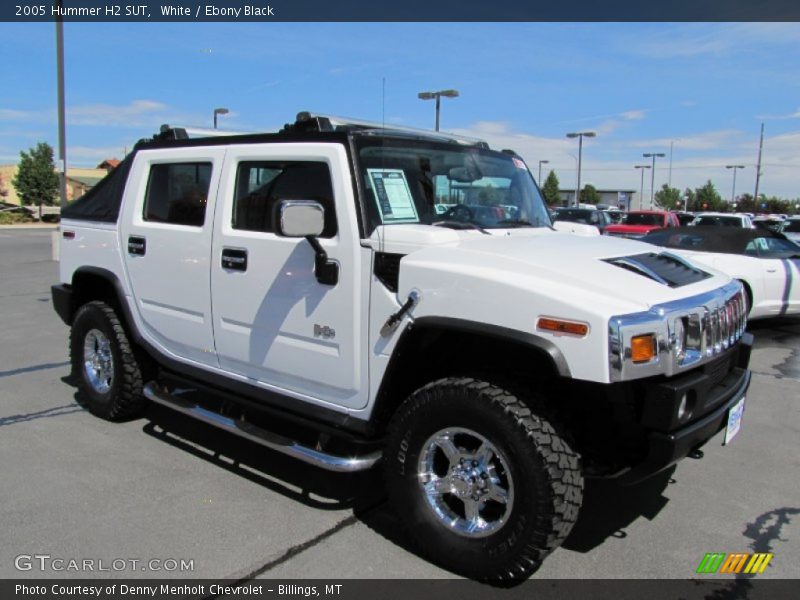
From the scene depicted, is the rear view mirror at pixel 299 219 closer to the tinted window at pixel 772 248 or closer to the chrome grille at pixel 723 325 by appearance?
the chrome grille at pixel 723 325

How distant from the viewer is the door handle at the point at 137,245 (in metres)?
4.57

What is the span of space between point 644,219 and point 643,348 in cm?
2068

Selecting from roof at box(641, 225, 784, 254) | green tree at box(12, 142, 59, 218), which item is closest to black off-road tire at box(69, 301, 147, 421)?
roof at box(641, 225, 784, 254)

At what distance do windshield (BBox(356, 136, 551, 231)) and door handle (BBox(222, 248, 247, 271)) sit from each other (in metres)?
0.92

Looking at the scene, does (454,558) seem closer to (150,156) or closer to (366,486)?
(366,486)

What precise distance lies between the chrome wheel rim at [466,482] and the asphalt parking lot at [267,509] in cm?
29

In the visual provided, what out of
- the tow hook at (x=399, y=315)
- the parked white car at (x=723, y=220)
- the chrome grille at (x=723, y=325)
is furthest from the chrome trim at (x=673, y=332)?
the parked white car at (x=723, y=220)

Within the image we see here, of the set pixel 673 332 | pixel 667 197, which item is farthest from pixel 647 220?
pixel 667 197

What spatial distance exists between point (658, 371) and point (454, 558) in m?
1.25

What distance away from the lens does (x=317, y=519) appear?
11.9 ft

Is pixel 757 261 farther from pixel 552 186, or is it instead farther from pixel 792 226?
pixel 552 186

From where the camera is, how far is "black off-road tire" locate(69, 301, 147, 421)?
15.8 ft
